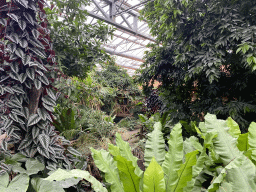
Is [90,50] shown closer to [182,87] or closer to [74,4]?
[74,4]

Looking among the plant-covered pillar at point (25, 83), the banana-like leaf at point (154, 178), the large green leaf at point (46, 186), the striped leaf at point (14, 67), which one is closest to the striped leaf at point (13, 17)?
the plant-covered pillar at point (25, 83)

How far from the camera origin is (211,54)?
2.03 meters

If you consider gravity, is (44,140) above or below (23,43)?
below

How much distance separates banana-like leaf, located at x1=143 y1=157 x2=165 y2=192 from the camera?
1016 millimetres

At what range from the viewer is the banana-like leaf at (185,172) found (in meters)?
1.03

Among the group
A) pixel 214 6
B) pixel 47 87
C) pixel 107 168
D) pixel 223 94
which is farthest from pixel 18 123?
pixel 223 94

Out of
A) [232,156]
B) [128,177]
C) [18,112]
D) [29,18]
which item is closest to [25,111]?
Answer: [18,112]

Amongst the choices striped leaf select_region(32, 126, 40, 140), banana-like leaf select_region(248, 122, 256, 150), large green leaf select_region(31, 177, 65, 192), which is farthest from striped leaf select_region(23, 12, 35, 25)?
banana-like leaf select_region(248, 122, 256, 150)

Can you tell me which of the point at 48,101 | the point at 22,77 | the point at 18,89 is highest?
the point at 22,77

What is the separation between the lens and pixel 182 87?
3102 millimetres

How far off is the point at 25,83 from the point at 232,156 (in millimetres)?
1782

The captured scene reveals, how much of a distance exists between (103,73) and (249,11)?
18.8 feet

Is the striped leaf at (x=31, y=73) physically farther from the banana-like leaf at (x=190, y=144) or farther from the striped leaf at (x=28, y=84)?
the banana-like leaf at (x=190, y=144)

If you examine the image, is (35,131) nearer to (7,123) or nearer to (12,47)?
(7,123)
